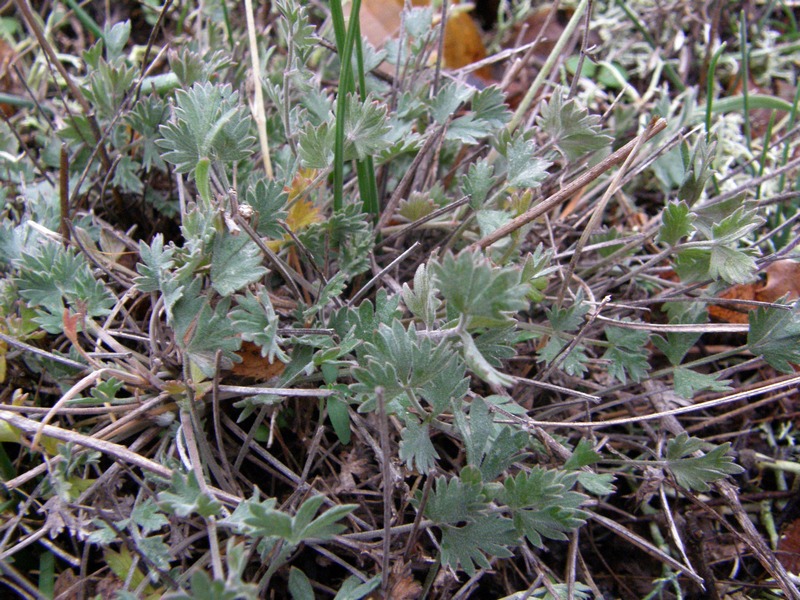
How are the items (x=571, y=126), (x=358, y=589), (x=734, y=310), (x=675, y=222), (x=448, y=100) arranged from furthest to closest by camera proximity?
(x=734, y=310), (x=448, y=100), (x=571, y=126), (x=675, y=222), (x=358, y=589)

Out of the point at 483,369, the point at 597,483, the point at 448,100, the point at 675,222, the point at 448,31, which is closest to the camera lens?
the point at 483,369

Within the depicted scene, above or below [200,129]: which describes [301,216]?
below

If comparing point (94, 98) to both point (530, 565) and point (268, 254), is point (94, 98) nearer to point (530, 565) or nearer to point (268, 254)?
point (268, 254)

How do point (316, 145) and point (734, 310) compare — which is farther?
point (734, 310)

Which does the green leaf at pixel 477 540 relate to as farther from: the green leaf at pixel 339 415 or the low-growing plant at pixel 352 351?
the green leaf at pixel 339 415

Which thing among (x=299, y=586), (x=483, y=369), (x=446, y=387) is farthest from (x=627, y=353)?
(x=299, y=586)

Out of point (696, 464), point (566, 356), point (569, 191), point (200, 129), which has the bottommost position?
point (696, 464)

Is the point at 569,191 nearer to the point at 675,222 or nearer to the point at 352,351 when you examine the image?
the point at 675,222

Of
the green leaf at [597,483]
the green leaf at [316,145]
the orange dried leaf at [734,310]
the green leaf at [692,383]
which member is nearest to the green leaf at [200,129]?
the green leaf at [316,145]
